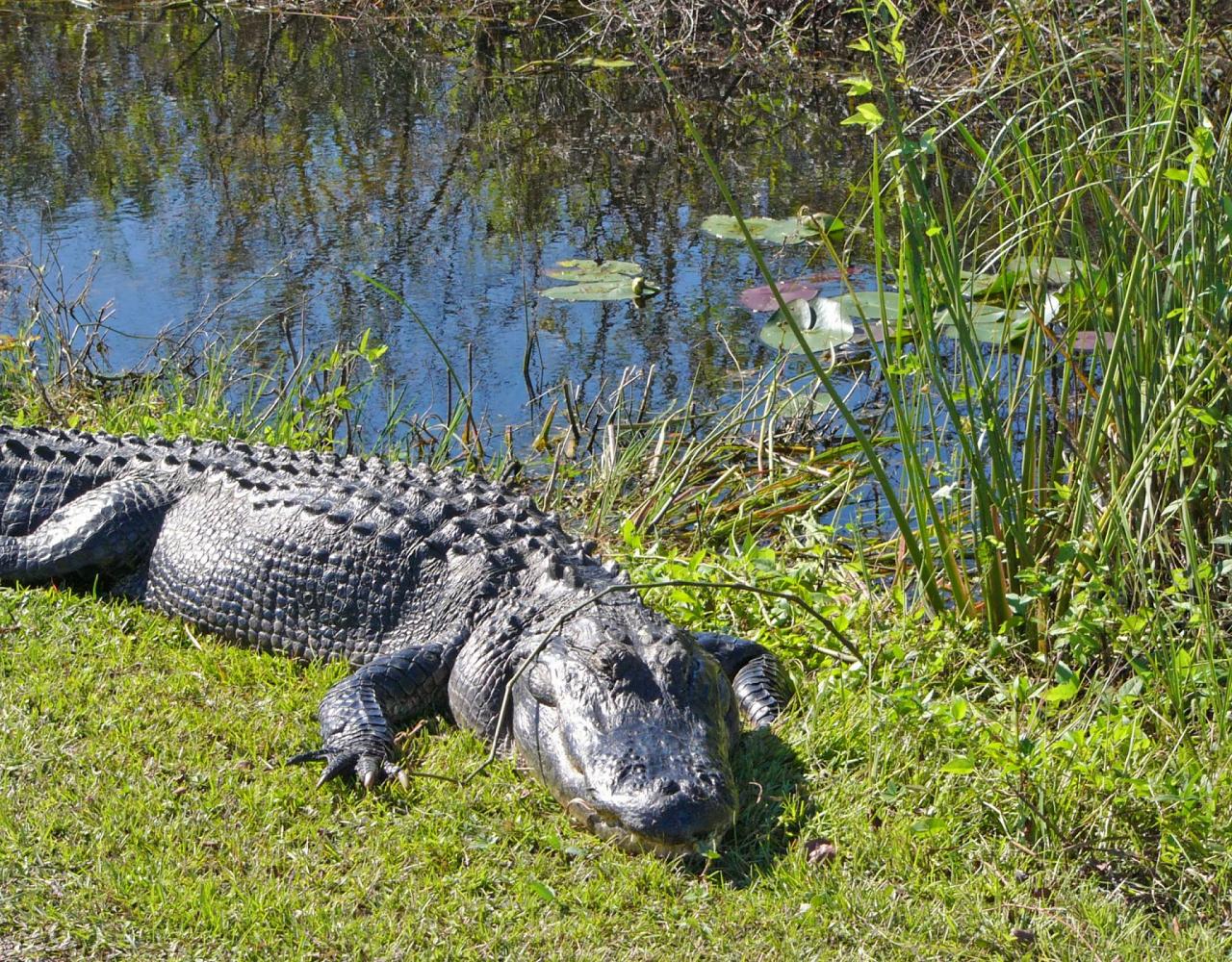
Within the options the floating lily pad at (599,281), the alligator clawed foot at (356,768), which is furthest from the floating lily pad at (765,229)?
the alligator clawed foot at (356,768)

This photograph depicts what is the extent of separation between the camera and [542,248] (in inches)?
355

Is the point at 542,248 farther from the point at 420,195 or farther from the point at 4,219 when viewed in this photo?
the point at 4,219

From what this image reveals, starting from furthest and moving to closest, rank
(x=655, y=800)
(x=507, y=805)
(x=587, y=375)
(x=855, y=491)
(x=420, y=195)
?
(x=420, y=195) < (x=587, y=375) < (x=855, y=491) < (x=507, y=805) < (x=655, y=800)

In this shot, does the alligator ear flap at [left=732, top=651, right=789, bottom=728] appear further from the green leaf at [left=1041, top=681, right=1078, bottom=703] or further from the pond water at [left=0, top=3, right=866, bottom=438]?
the pond water at [left=0, top=3, right=866, bottom=438]

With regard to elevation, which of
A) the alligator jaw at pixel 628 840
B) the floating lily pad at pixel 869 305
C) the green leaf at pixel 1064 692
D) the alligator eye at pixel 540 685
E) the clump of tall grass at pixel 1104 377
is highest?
the clump of tall grass at pixel 1104 377

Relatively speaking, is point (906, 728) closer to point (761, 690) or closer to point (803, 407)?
point (761, 690)

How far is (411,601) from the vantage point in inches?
161

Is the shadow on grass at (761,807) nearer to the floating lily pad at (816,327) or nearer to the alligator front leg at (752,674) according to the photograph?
the alligator front leg at (752,674)

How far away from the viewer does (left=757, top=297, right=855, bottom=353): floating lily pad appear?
693cm

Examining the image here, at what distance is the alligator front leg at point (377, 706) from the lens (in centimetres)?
339

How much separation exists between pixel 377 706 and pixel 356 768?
259 millimetres

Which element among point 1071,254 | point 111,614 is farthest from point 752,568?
point 111,614

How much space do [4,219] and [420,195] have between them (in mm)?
2945

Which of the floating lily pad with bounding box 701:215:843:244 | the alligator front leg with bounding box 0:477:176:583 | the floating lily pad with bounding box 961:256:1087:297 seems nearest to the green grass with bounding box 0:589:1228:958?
the alligator front leg with bounding box 0:477:176:583
